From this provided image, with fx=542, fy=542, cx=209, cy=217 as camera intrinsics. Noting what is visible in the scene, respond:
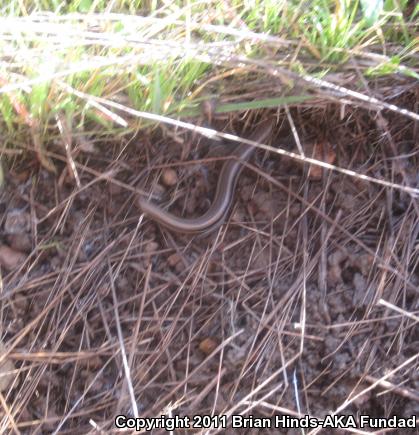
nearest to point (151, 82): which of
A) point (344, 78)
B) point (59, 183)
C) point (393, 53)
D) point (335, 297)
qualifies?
point (59, 183)

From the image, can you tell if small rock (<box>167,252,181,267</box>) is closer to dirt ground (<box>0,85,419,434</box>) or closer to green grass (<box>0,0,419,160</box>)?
dirt ground (<box>0,85,419,434</box>)

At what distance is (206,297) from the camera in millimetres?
1694

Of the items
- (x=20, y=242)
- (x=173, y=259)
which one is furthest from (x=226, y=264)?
(x=20, y=242)

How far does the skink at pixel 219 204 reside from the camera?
1690 mm

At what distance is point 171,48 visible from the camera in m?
1.49

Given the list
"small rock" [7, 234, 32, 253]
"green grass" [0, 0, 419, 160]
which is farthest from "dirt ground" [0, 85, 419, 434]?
"green grass" [0, 0, 419, 160]

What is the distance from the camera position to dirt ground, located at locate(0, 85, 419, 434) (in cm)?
163

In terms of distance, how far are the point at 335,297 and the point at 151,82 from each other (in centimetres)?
87

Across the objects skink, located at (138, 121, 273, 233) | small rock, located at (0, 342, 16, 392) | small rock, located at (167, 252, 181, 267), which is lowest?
small rock, located at (0, 342, 16, 392)

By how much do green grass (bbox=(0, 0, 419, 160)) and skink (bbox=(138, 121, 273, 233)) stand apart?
154 millimetres

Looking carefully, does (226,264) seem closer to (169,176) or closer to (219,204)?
(219,204)

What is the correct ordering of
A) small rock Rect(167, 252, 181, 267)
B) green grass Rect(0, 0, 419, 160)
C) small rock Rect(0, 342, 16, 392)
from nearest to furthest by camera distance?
green grass Rect(0, 0, 419, 160), small rock Rect(0, 342, 16, 392), small rock Rect(167, 252, 181, 267)

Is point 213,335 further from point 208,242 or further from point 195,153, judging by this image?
point 195,153

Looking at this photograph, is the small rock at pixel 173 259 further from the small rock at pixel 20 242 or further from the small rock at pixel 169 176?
the small rock at pixel 20 242
